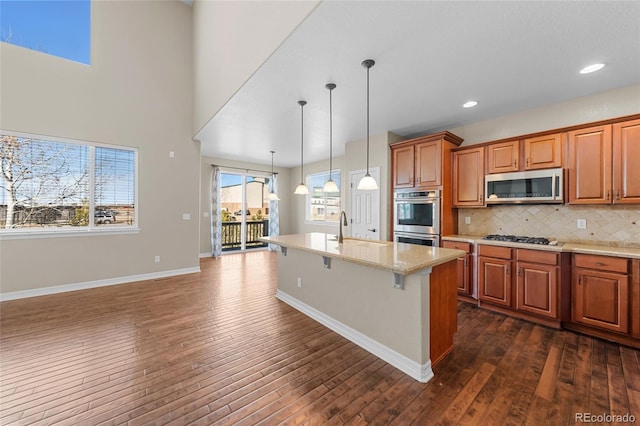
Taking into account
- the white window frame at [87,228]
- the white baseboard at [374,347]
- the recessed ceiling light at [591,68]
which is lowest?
the white baseboard at [374,347]

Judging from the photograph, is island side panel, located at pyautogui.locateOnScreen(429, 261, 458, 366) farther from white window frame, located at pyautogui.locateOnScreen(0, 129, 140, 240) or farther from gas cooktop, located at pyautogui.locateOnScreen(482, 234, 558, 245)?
white window frame, located at pyautogui.locateOnScreen(0, 129, 140, 240)

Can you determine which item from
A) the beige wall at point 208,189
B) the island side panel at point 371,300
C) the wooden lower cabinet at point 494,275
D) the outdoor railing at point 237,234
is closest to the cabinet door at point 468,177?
the wooden lower cabinet at point 494,275

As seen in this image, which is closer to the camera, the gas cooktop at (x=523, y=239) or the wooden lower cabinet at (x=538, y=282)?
the wooden lower cabinet at (x=538, y=282)

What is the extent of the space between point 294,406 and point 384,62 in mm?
2956

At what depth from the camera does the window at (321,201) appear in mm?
7168

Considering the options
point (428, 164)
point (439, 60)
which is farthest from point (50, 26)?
point (428, 164)

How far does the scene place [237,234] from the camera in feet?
25.7

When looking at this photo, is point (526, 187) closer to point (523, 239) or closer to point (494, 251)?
point (523, 239)

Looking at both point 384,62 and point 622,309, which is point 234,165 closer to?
point 384,62

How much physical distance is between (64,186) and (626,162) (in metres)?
7.50

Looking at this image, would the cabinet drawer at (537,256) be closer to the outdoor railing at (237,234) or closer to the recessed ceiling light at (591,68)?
the recessed ceiling light at (591,68)

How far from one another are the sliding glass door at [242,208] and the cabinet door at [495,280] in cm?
620

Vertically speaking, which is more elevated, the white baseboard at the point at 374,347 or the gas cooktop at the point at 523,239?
the gas cooktop at the point at 523,239
